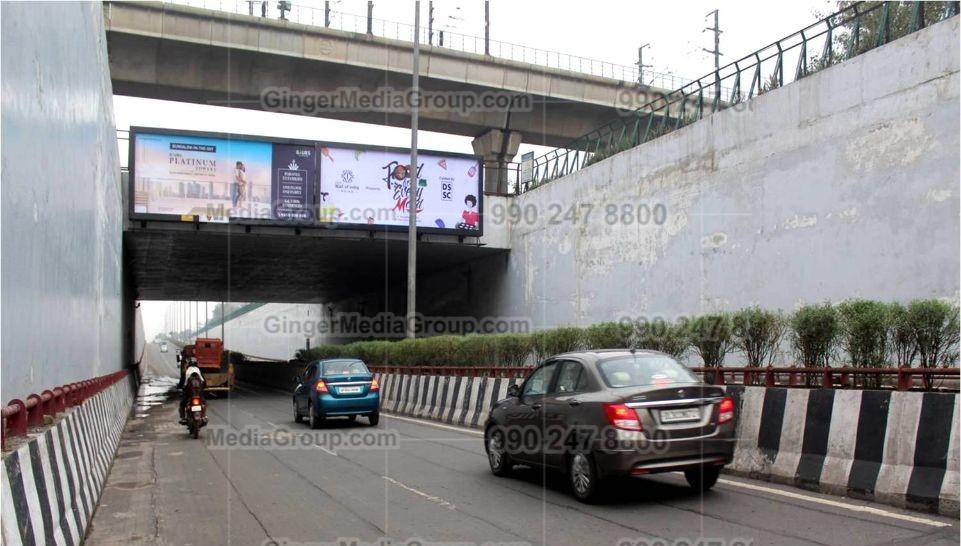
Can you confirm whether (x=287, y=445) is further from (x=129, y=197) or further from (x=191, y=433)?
(x=129, y=197)

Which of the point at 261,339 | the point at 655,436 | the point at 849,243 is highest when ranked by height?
the point at 849,243

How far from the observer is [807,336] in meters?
10.7

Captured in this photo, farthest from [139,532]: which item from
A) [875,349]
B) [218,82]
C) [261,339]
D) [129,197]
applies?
[261,339]

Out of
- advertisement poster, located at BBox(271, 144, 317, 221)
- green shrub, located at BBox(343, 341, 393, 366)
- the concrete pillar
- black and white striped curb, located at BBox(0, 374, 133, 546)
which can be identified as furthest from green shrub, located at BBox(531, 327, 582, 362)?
the concrete pillar

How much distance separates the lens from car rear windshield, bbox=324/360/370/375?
18016 millimetres

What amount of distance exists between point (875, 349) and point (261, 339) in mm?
78077

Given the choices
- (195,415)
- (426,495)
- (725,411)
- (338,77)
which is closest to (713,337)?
(725,411)

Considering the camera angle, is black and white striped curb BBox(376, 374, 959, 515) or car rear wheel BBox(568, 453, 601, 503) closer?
black and white striped curb BBox(376, 374, 959, 515)

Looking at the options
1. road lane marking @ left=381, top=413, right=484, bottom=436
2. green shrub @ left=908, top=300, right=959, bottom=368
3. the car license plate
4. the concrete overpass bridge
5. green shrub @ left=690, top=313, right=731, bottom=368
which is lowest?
road lane marking @ left=381, top=413, right=484, bottom=436

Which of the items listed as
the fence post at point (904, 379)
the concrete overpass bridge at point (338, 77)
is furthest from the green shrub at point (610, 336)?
the concrete overpass bridge at point (338, 77)

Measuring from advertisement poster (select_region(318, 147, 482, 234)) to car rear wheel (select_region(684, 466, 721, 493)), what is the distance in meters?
22.2

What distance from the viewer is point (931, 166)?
1385 centimetres

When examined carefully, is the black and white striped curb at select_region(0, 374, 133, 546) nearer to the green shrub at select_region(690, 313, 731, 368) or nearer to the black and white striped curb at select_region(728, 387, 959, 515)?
the black and white striped curb at select_region(728, 387, 959, 515)

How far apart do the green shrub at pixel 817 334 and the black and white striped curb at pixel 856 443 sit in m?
1.29
